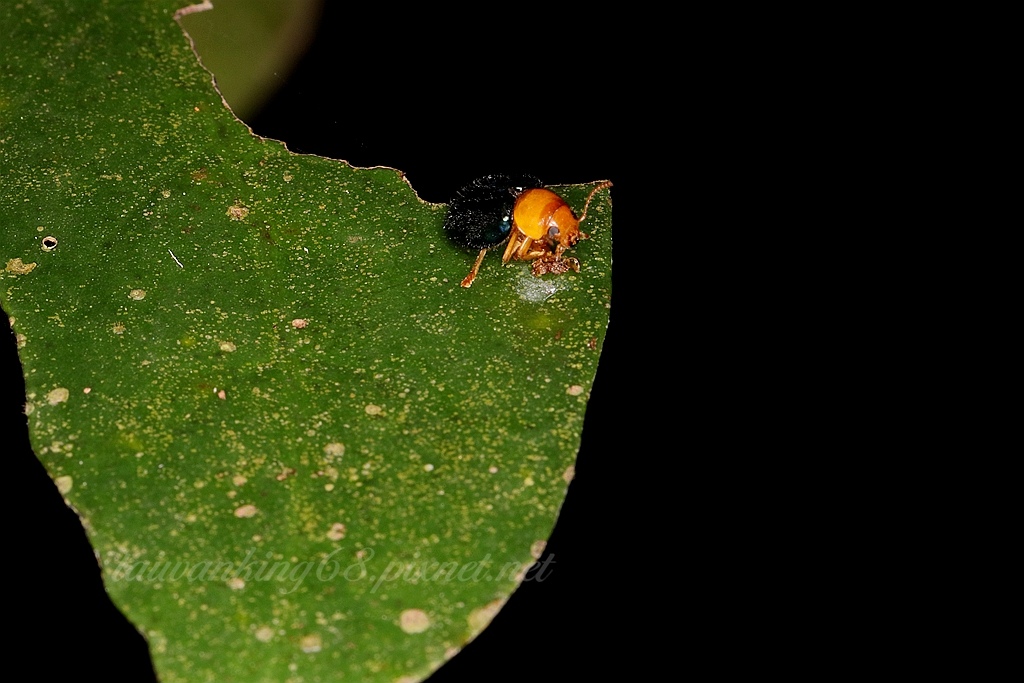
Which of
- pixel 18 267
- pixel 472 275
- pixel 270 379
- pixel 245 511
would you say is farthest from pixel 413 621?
pixel 18 267

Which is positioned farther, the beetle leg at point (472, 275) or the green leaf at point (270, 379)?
the beetle leg at point (472, 275)

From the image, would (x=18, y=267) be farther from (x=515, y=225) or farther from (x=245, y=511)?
(x=515, y=225)

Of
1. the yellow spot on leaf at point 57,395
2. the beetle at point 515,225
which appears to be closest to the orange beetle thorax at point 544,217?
the beetle at point 515,225

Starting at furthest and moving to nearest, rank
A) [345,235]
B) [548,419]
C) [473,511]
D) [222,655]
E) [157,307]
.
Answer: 1. [345,235]
2. [157,307]
3. [548,419]
4. [473,511]
5. [222,655]

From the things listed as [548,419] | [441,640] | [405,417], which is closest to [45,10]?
[405,417]

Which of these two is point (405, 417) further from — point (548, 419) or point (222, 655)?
point (222, 655)

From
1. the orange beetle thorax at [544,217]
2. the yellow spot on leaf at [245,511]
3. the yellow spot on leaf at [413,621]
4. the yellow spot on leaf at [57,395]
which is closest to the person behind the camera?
the yellow spot on leaf at [413,621]

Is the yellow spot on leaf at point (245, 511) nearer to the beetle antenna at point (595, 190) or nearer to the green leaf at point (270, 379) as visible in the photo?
the green leaf at point (270, 379)
